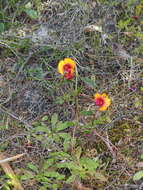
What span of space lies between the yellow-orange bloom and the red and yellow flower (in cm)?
19

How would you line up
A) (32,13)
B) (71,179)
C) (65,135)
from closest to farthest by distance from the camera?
(71,179) < (65,135) < (32,13)

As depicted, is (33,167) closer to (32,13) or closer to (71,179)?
(71,179)

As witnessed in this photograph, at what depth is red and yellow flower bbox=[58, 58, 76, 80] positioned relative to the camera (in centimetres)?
183

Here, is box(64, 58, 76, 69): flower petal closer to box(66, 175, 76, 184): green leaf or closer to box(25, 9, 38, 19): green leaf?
box(25, 9, 38, 19): green leaf

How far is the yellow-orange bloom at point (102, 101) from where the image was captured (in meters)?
1.76

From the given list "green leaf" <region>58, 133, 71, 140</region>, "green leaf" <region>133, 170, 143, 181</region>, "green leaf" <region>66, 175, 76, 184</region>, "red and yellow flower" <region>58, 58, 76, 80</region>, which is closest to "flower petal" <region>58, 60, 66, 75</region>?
"red and yellow flower" <region>58, 58, 76, 80</region>

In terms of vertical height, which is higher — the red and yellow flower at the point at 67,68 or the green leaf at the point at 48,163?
the red and yellow flower at the point at 67,68

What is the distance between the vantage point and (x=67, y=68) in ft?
6.03

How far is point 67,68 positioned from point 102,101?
0.28 m

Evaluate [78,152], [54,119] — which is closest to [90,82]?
[54,119]

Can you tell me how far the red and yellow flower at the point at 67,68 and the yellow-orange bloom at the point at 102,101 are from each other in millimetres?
192

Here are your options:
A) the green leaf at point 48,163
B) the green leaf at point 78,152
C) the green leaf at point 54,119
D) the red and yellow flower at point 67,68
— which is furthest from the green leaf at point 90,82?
the green leaf at point 48,163

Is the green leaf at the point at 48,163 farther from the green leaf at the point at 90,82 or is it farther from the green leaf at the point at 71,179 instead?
the green leaf at the point at 90,82

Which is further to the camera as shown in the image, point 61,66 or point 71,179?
point 61,66
